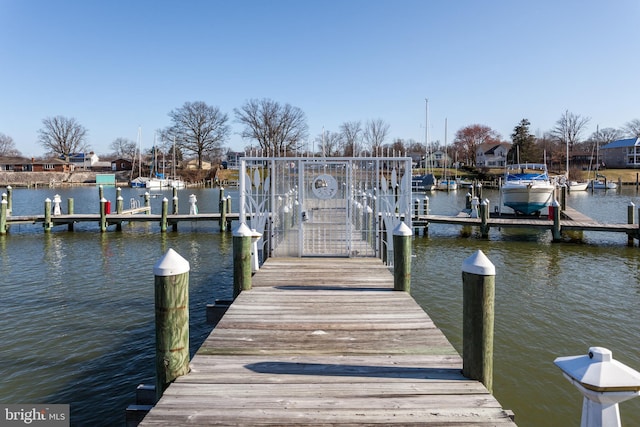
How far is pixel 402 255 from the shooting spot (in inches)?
263

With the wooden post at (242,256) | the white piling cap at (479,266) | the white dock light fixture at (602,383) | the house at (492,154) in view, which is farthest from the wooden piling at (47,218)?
the house at (492,154)

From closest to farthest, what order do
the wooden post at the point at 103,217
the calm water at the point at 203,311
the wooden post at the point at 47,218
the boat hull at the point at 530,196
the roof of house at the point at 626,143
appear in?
the calm water at the point at 203,311
the wooden post at the point at 47,218
the wooden post at the point at 103,217
the boat hull at the point at 530,196
the roof of house at the point at 626,143

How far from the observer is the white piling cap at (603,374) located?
2.61m

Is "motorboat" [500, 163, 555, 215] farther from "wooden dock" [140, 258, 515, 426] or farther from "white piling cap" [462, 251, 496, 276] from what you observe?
"white piling cap" [462, 251, 496, 276]

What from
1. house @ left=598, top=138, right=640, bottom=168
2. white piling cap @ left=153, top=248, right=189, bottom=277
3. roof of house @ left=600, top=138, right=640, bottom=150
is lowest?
white piling cap @ left=153, top=248, right=189, bottom=277

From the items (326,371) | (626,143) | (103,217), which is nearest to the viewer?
(326,371)

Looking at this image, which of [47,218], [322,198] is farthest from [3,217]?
[322,198]

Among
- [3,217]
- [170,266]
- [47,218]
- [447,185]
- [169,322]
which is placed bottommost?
[47,218]

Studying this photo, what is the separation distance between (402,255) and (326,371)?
299 centimetres

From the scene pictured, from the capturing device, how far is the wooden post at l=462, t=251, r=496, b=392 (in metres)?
3.92

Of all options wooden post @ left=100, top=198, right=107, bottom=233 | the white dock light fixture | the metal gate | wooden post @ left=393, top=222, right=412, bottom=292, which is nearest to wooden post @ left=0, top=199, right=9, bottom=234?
wooden post @ left=100, top=198, right=107, bottom=233

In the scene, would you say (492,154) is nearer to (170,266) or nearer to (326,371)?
(326,371)

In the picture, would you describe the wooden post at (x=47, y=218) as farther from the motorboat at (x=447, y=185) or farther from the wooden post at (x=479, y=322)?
the motorboat at (x=447, y=185)

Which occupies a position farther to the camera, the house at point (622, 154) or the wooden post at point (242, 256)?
the house at point (622, 154)
